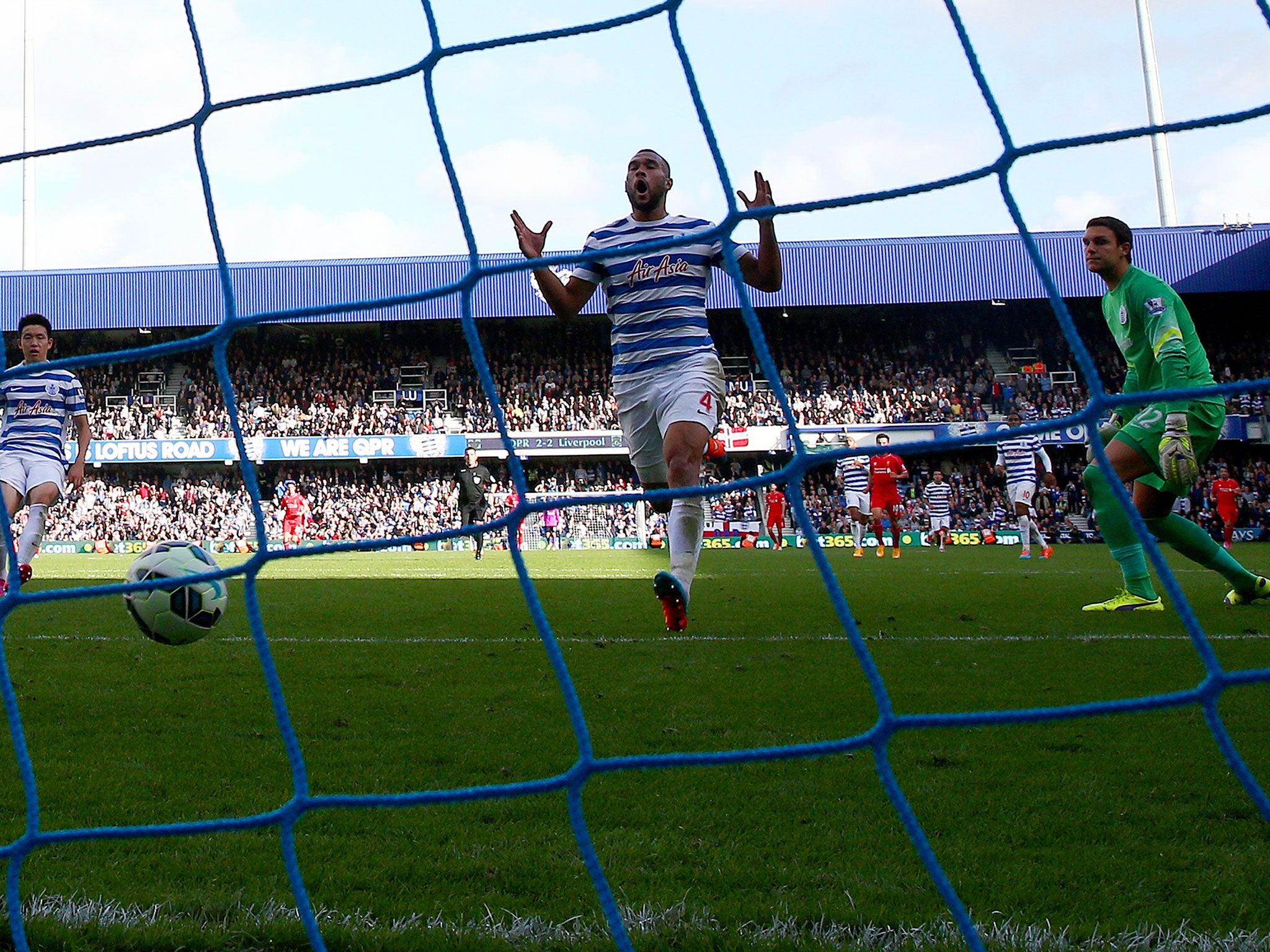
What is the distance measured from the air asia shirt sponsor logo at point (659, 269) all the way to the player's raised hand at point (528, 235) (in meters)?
0.54

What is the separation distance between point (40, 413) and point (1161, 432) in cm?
586

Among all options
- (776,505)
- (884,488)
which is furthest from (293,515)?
(884,488)

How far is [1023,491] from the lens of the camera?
1137cm

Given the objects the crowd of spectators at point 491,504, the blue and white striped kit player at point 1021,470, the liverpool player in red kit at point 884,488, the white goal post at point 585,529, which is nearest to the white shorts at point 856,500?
the liverpool player in red kit at point 884,488

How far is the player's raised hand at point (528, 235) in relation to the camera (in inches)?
130

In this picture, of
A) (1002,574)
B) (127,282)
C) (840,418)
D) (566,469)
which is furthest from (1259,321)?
(127,282)

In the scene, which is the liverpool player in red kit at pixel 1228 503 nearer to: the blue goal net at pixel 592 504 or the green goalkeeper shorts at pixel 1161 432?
the green goalkeeper shorts at pixel 1161 432

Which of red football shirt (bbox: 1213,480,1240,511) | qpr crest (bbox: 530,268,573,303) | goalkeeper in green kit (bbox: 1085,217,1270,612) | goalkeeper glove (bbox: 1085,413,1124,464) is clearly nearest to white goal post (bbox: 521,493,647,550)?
qpr crest (bbox: 530,268,573,303)

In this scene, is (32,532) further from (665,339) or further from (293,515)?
(293,515)

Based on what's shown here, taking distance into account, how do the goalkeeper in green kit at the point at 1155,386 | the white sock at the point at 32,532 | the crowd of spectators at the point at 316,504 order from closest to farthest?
1. the goalkeeper in green kit at the point at 1155,386
2. the white sock at the point at 32,532
3. the crowd of spectators at the point at 316,504

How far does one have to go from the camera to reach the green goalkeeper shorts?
14.3 ft

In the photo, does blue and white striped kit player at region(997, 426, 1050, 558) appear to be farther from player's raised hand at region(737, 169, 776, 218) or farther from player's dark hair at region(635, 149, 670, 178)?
player's raised hand at region(737, 169, 776, 218)

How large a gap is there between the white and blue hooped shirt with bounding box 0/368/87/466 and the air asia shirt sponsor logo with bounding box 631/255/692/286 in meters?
3.88

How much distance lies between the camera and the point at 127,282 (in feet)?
89.5
